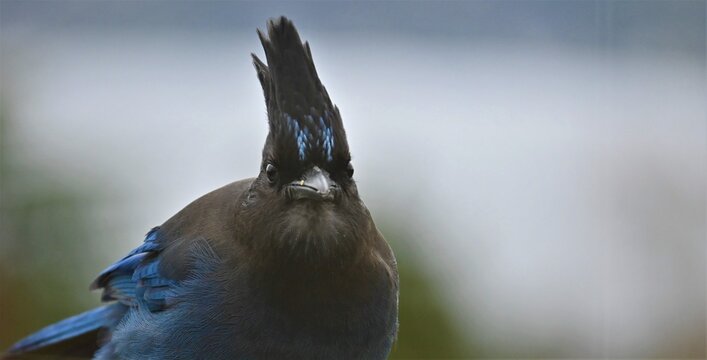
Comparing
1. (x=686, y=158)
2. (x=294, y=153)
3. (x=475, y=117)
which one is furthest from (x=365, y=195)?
(x=294, y=153)

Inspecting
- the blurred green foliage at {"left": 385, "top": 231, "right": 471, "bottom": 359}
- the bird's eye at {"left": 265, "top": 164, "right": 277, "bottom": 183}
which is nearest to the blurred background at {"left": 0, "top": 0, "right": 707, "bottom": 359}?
the blurred green foliage at {"left": 385, "top": 231, "right": 471, "bottom": 359}

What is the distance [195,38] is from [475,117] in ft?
4.87

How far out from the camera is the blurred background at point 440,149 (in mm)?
4246

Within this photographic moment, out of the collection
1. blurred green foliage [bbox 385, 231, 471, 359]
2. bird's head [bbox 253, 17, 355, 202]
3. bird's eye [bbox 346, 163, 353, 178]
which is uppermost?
bird's head [bbox 253, 17, 355, 202]

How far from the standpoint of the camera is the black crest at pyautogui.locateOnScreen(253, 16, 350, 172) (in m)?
2.26

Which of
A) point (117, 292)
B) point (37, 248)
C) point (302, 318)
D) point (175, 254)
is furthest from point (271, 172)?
point (37, 248)

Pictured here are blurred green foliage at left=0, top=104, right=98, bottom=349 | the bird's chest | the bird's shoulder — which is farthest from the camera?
blurred green foliage at left=0, top=104, right=98, bottom=349

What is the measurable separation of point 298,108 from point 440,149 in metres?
2.80

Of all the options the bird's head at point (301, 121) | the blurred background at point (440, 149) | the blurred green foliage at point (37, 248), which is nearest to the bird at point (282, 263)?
the bird's head at point (301, 121)

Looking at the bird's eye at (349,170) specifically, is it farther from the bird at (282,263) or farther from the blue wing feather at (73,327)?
the blue wing feather at (73,327)

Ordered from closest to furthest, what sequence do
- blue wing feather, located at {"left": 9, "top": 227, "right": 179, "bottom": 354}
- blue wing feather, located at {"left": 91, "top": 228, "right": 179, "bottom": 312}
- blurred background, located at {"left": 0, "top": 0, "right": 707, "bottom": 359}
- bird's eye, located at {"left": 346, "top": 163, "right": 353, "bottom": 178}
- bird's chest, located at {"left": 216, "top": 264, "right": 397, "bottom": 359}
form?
bird's eye, located at {"left": 346, "top": 163, "right": 353, "bottom": 178} < bird's chest, located at {"left": 216, "top": 264, "right": 397, "bottom": 359} < blue wing feather, located at {"left": 91, "top": 228, "right": 179, "bottom": 312} < blue wing feather, located at {"left": 9, "top": 227, "right": 179, "bottom": 354} < blurred background, located at {"left": 0, "top": 0, "right": 707, "bottom": 359}

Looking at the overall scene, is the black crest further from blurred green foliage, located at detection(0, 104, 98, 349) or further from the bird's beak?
blurred green foliage, located at detection(0, 104, 98, 349)

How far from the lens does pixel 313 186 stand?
2.24m

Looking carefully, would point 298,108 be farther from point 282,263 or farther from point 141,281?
point 141,281
